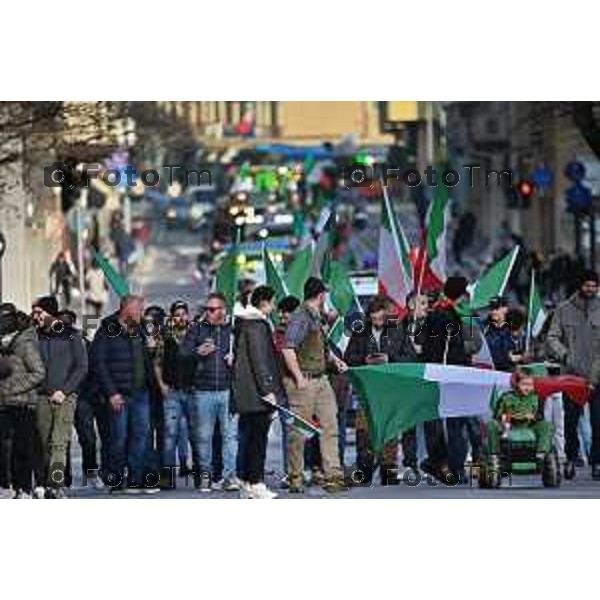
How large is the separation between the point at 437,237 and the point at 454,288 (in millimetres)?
1401

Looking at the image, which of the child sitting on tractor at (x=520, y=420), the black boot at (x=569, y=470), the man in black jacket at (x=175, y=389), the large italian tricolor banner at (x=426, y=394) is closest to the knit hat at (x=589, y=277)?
the large italian tricolor banner at (x=426, y=394)

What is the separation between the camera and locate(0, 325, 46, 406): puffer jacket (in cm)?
2188

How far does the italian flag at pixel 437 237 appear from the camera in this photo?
25.0 metres

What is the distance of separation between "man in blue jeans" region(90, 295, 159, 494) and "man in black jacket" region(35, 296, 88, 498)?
22 centimetres

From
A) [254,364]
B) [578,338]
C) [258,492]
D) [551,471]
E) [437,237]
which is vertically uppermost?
[437,237]

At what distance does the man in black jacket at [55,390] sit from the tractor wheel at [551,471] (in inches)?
143

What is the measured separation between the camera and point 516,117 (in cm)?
6694

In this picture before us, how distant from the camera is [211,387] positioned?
23.0 meters

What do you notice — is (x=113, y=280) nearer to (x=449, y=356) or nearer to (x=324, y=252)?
(x=324, y=252)

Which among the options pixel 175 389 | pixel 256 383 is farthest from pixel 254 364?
pixel 175 389

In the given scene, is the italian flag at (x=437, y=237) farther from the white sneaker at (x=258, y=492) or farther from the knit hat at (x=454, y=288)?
the white sneaker at (x=258, y=492)

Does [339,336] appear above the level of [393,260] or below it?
below

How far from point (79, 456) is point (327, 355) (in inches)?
161
